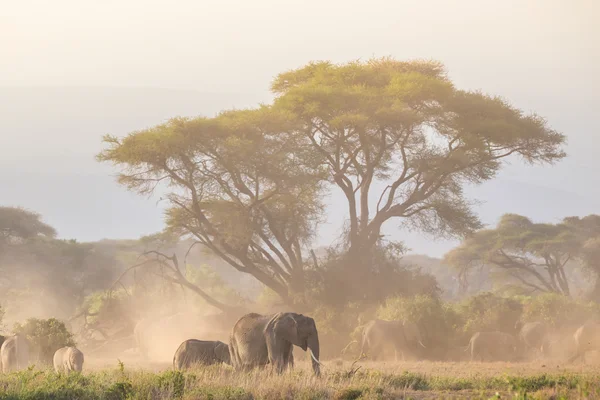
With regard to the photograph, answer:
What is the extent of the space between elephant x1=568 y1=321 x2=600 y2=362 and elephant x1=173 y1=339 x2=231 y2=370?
1244 centimetres

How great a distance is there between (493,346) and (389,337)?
332 cm

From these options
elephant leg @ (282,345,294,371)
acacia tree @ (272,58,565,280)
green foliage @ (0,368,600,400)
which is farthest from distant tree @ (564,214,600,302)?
elephant leg @ (282,345,294,371)

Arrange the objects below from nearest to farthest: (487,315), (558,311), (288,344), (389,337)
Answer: (288,344) → (389,337) → (558,311) → (487,315)

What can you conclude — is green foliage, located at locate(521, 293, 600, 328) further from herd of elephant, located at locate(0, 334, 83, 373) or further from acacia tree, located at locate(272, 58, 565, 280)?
herd of elephant, located at locate(0, 334, 83, 373)

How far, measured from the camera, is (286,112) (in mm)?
32875

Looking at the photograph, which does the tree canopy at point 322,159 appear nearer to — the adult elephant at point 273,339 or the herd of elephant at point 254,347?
the herd of elephant at point 254,347

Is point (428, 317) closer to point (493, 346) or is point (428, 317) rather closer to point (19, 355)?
point (493, 346)

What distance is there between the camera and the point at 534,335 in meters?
27.5

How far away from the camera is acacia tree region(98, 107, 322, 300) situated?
3150 centimetres

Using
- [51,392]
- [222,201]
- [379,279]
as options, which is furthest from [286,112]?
[51,392]

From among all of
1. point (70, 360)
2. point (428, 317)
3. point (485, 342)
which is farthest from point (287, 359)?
point (428, 317)

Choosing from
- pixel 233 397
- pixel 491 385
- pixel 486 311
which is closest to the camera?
pixel 233 397

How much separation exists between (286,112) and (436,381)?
732 inches

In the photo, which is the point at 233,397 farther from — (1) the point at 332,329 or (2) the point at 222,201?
(2) the point at 222,201
